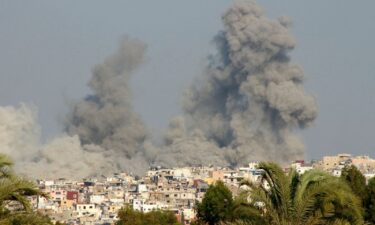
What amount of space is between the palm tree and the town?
61346 millimetres

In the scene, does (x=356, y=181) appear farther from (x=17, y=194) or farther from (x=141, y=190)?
(x=141, y=190)

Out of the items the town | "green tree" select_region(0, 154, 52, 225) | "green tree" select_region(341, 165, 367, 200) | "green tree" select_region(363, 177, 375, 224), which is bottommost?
"green tree" select_region(0, 154, 52, 225)

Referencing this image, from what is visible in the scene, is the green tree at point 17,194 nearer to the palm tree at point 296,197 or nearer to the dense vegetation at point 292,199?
the dense vegetation at point 292,199

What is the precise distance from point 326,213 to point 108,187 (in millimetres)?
97162

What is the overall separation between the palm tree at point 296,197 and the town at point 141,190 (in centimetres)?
6135

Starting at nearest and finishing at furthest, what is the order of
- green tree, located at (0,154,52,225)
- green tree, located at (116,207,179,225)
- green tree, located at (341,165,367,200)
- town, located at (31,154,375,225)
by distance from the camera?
green tree, located at (0,154,52,225) → green tree, located at (341,165,367,200) → green tree, located at (116,207,179,225) → town, located at (31,154,375,225)

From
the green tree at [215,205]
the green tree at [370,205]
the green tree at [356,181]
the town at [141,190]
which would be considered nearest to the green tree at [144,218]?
the green tree at [215,205]

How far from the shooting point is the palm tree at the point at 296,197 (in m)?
17.5

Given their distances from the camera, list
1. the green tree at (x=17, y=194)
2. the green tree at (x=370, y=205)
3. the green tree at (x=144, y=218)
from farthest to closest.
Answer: the green tree at (x=144, y=218), the green tree at (x=370, y=205), the green tree at (x=17, y=194)

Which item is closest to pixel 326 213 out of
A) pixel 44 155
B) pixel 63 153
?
pixel 63 153

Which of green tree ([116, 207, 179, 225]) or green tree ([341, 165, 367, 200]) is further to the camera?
green tree ([116, 207, 179, 225])

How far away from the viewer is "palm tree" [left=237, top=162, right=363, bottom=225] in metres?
17.5

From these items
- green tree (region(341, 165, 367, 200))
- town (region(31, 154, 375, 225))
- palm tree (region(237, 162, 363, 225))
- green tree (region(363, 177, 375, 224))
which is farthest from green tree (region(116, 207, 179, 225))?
palm tree (region(237, 162, 363, 225))

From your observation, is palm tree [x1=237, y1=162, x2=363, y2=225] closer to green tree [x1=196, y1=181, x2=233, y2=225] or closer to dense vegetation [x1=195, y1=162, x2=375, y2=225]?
dense vegetation [x1=195, y1=162, x2=375, y2=225]
